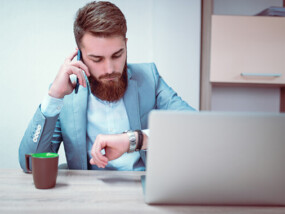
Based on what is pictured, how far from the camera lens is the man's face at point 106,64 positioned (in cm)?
150

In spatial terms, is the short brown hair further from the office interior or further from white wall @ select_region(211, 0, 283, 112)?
white wall @ select_region(211, 0, 283, 112)

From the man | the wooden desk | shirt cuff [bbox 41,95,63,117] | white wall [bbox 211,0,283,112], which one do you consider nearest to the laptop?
the wooden desk

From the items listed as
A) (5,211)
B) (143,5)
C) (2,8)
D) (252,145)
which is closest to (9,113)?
(2,8)

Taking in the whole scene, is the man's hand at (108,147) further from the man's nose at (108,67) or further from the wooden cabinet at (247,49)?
the wooden cabinet at (247,49)

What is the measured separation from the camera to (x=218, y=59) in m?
2.27

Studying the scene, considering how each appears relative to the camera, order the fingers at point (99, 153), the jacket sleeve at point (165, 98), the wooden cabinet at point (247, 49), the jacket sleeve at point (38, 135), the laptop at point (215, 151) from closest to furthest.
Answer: the laptop at point (215, 151)
the fingers at point (99, 153)
the jacket sleeve at point (38, 135)
the jacket sleeve at point (165, 98)
the wooden cabinet at point (247, 49)

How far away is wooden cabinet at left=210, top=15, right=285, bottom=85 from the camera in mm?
2258

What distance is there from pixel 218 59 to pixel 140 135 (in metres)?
1.44

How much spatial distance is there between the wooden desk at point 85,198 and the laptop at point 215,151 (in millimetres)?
73

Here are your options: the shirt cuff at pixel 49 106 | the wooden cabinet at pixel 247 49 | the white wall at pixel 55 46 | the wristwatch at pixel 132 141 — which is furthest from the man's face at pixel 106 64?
the wooden cabinet at pixel 247 49

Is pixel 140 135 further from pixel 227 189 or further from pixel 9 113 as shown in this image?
pixel 9 113

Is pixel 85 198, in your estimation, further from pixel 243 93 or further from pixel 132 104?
pixel 243 93

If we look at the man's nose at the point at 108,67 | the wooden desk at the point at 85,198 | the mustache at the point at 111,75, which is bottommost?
the wooden desk at the point at 85,198

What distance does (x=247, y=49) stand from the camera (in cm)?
228
